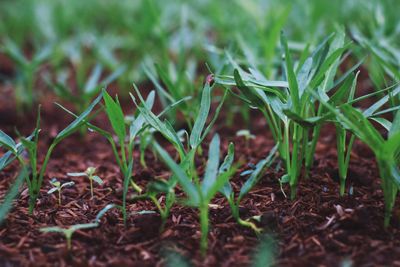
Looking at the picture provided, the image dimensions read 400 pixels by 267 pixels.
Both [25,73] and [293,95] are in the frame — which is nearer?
[293,95]

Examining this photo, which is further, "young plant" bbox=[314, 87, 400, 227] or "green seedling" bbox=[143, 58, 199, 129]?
"green seedling" bbox=[143, 58, 199, 129]

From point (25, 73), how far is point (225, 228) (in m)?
1.41

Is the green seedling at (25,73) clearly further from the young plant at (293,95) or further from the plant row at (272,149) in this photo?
the young plant at (293,95)

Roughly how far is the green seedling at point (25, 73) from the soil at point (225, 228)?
2.31 feet

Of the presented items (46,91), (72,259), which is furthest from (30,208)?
(46,91)

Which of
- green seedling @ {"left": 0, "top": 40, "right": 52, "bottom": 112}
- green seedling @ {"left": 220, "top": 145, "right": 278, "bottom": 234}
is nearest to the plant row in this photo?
green seedling @ {"left": 220, "top": 145, "right": 278, "bottom": 234}

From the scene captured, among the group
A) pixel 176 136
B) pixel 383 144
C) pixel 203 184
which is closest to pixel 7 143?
pixel 176 136

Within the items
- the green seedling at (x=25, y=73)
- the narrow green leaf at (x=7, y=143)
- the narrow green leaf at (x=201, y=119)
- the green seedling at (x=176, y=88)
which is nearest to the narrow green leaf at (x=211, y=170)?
the narrow green leaf at (x=201, y=119)

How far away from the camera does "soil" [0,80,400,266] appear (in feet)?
3.71

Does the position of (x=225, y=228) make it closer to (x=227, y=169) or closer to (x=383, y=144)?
(x=227, y=169)

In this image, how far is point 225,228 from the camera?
1.24 m

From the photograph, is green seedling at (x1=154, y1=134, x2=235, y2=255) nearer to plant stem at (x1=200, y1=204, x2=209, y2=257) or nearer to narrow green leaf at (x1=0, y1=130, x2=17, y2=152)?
plant stem at (x1=200, y1=204, x2=209, y2=257)

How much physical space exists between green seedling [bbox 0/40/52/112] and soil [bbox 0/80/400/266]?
0.70m

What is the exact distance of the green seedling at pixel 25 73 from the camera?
6.98 feet
